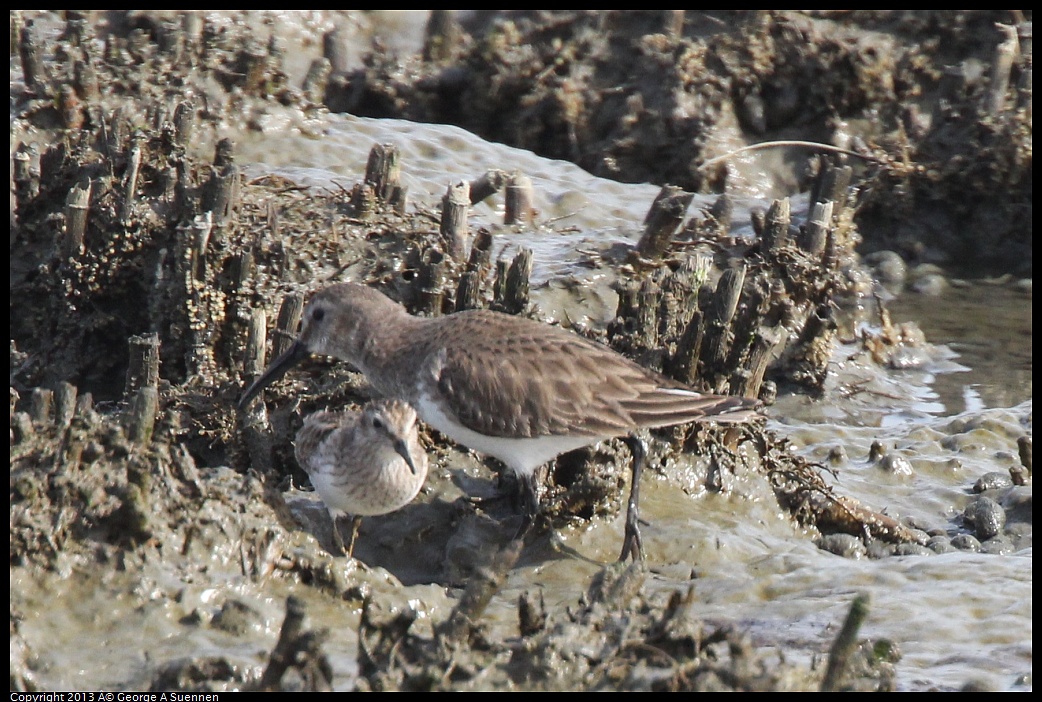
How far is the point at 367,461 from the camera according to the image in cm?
598

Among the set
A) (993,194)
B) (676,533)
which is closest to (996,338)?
(993,194)

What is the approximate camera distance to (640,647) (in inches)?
176

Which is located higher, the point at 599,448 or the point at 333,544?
the point at 599,448

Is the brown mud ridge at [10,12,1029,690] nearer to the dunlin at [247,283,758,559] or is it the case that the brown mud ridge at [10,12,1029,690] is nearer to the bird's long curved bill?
the bird's long curved bill

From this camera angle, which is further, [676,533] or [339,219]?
[339,219]

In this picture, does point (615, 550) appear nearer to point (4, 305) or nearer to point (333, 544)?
point (333, 544)

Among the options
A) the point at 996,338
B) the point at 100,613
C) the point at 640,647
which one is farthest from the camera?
the point at 996,338

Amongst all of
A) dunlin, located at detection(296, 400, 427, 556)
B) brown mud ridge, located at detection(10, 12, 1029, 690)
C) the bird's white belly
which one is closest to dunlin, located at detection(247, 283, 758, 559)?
the bird's white belly

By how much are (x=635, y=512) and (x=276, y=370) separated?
6.88ft

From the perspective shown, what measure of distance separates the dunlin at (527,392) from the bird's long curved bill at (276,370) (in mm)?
12

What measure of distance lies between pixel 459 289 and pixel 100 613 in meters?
3.05

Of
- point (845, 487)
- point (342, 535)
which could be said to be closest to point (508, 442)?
point (342, 535)

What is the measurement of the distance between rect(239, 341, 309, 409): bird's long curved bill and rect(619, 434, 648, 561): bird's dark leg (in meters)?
1.89

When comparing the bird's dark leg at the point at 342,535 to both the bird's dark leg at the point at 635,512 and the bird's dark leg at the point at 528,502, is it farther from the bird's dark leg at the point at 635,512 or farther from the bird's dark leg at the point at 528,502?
the bird's dark leg at the point at 635,512
